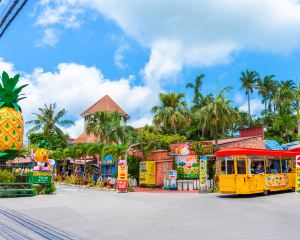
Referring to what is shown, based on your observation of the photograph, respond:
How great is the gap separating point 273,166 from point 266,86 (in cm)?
4568

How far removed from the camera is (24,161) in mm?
58906

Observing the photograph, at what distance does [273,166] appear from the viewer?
69.6 feet

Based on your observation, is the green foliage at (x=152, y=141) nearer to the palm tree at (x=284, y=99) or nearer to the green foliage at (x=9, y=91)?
the green foliage at (x=9, y=91)

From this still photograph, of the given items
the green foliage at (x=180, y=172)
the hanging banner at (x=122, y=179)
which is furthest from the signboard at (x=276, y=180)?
the hanging banner at (x=122, y=179)

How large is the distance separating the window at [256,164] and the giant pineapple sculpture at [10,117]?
1485 centimetres

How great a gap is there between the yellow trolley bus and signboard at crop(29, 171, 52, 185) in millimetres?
10430

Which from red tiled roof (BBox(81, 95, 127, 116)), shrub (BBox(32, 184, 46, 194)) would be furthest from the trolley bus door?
red tiled roof (BBox(81, 95, 127, 116))

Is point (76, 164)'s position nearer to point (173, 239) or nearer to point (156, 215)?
point (156, 215)

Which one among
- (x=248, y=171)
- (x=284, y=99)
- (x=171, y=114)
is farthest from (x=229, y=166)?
(x=284, y=99)

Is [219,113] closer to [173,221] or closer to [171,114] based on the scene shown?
[171,114]

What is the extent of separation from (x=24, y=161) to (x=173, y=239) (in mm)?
54312

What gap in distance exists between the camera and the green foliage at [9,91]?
2483cm

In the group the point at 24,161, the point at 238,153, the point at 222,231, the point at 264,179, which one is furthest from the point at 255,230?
the point at 24,161

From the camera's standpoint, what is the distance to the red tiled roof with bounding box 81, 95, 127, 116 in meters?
65.9
